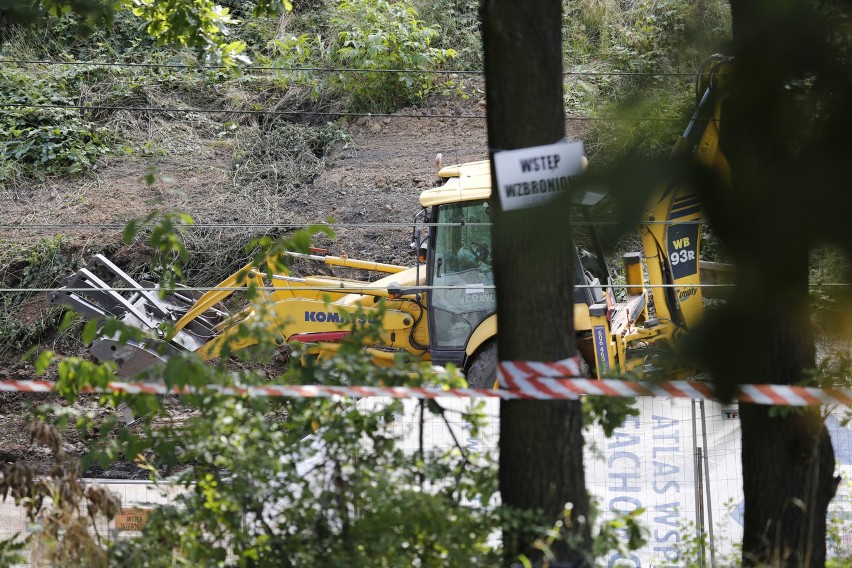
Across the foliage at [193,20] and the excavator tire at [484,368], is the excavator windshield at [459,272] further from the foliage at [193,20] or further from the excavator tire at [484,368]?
the foliage at [193,20]

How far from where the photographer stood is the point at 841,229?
2.14 meters

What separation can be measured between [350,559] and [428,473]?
1.48 feet

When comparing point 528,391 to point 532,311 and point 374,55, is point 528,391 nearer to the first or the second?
point 532,311

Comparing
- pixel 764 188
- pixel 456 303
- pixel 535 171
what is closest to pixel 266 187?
pixel 456 303

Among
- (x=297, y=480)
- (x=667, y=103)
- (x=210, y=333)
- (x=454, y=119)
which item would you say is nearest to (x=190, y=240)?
(x=210, y=333)

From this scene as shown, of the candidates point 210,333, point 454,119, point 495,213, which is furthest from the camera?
point 454,119

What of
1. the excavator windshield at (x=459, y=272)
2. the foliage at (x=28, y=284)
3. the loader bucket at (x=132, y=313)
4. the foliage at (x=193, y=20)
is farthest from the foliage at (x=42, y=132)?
the foliage at (x=193, y=20)

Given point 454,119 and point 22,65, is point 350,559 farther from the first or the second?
point 22,65

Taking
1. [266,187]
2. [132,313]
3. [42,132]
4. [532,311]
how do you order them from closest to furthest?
1. [532,311]
2. [132,313]
3. [266,187]
4. [42,132]

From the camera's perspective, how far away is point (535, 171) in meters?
2.98

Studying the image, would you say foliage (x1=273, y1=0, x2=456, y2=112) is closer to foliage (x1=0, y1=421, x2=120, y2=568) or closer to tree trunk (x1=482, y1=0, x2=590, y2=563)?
foliage (x1=0, y1=421, x2=120, y2=568)

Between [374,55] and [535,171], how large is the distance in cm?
1246

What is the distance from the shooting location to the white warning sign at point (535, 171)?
7.48 feet

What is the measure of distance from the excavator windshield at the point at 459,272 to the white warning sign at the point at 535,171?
5.20m
